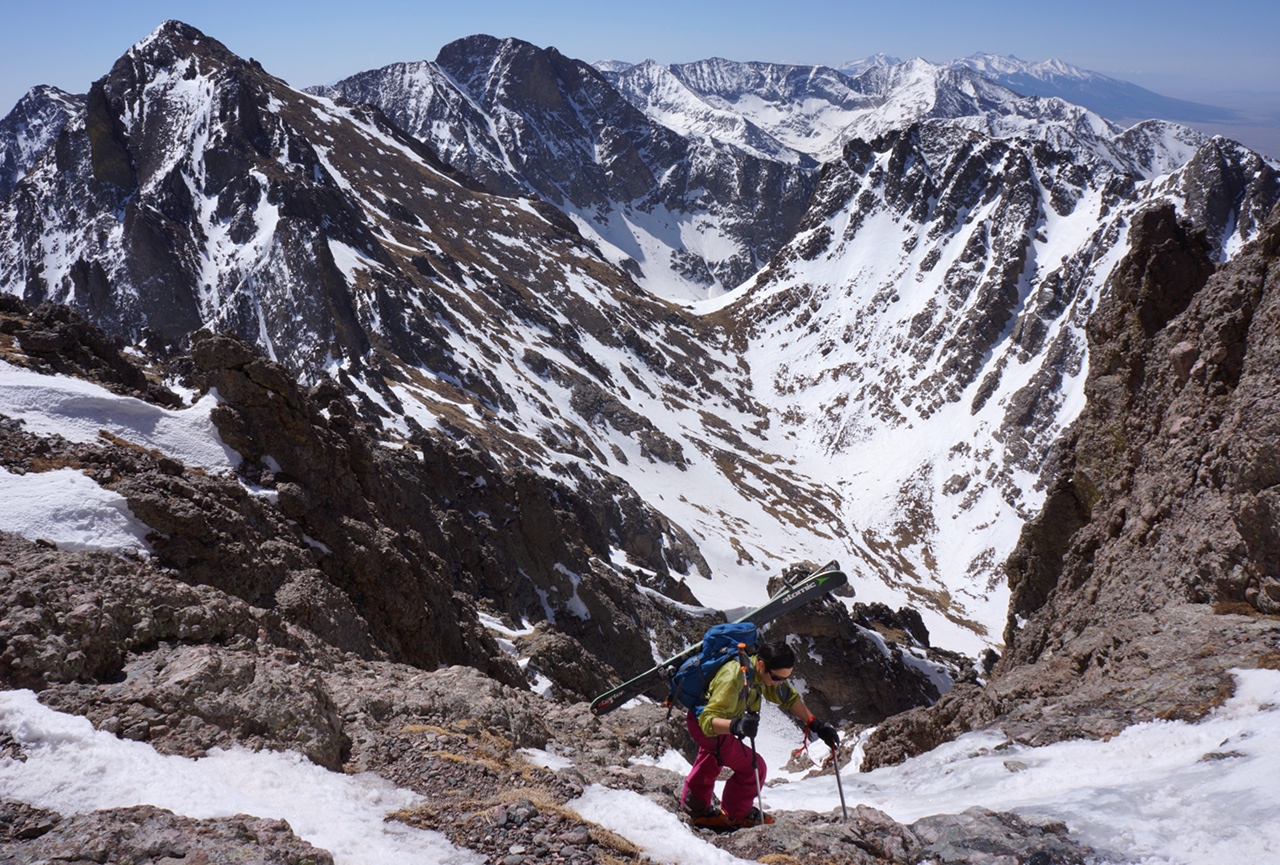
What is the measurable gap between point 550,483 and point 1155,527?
3714 centimetres

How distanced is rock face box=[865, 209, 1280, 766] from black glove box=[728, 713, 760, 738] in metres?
4.87

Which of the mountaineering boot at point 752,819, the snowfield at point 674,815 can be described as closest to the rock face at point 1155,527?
the snowfield at point 674,815

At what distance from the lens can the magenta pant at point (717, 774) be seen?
7.73 metres

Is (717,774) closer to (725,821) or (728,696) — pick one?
(725,821)

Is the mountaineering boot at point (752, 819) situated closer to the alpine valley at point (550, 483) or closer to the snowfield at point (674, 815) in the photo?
the snowfield at point (674, 815)

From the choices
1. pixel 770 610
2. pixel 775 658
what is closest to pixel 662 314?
pixel 770 610

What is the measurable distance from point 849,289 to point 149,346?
118 meters

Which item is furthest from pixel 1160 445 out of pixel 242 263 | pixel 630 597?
pixel 242 263

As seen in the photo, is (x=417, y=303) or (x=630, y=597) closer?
(x=630, y=597)

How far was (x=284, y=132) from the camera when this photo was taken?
4476 inches

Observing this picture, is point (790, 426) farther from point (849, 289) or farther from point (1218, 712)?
point (1218, 712)

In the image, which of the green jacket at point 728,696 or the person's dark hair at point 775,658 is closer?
the green jacket at point 728,696

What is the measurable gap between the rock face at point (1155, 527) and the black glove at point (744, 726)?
4.87m

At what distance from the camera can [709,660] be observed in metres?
7.96
